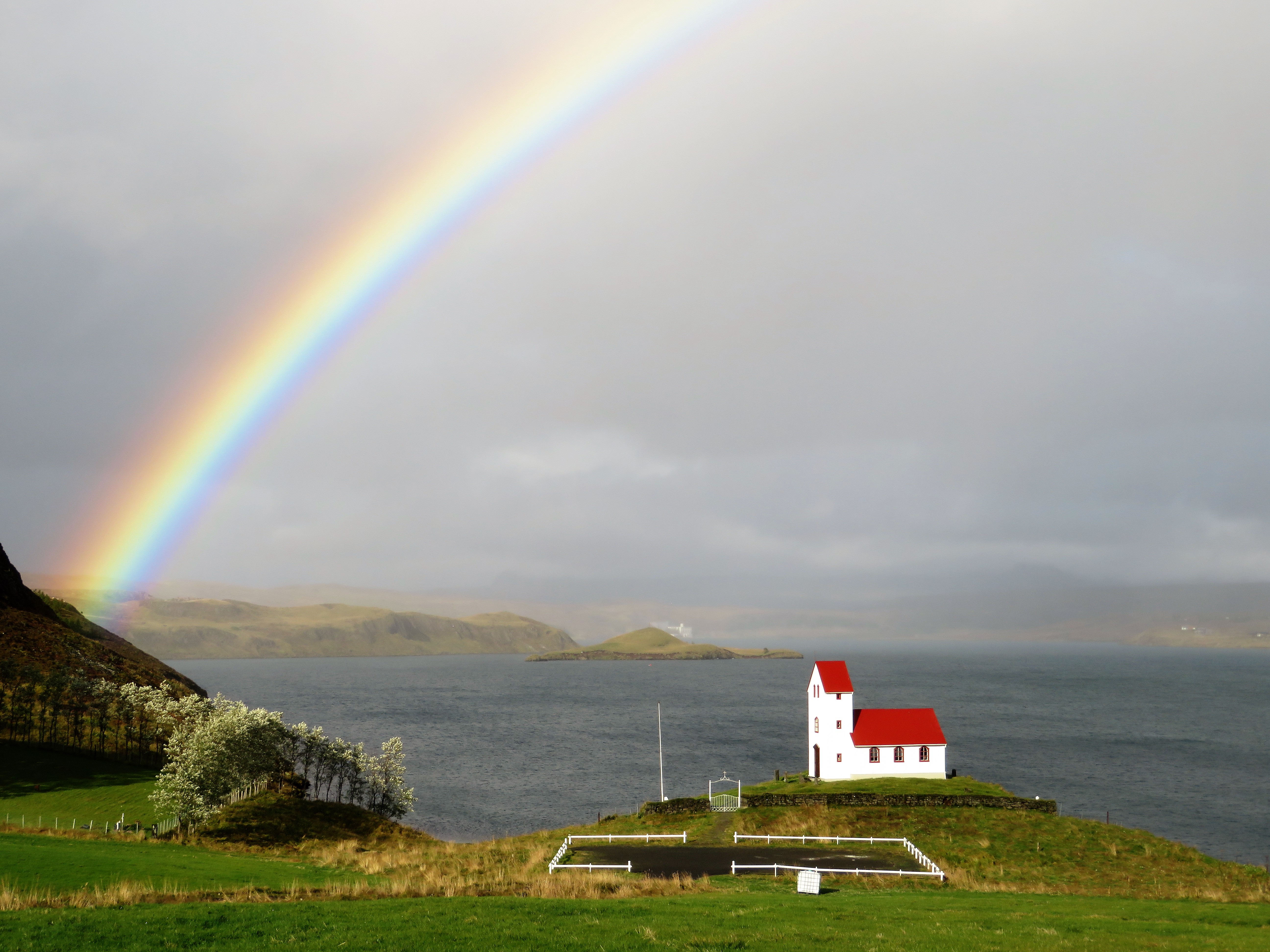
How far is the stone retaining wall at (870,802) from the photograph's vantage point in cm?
6122

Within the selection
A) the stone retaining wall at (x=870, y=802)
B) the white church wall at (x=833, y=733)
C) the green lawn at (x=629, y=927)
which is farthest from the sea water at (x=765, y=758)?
the green lawn at (x=629, y=927)

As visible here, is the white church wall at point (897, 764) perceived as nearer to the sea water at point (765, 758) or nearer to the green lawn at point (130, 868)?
the sea water at point (765, 758)

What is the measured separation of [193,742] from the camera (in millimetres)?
55312

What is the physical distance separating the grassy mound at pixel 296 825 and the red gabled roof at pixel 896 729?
118 ft

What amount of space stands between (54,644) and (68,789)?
212 ft

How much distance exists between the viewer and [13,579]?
13650 centimetres

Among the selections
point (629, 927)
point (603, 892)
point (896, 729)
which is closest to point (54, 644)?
point (896, 729)

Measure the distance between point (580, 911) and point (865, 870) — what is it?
19.9 meters

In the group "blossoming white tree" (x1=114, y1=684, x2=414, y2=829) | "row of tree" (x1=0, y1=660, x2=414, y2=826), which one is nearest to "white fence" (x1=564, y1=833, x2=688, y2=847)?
"blossoming white tree" (x1=114, y1=684, x2=414, y2=829)

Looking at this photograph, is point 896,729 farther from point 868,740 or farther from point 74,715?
point 74,715

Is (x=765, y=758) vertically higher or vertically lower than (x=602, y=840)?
lower

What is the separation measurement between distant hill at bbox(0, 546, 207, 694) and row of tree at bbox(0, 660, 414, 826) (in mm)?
9774

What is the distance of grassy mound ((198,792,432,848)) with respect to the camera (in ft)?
178

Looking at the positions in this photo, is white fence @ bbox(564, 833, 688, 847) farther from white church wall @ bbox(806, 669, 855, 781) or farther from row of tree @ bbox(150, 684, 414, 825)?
white church wall @ bbox(806, 669, 855, 781)
